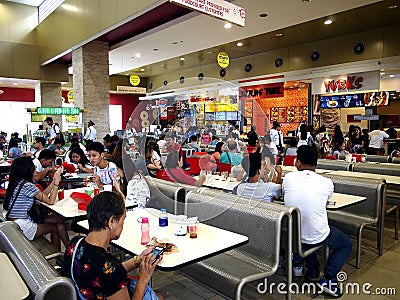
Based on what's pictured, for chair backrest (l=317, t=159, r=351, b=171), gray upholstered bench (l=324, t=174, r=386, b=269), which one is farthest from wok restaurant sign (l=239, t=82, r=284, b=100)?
gray upholstered bench (l=324, t=174, r=386, b=269)

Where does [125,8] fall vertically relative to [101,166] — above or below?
above

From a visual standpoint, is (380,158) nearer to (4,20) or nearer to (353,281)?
(353,281)

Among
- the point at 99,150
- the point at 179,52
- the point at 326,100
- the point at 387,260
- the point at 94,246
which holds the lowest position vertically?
the point at 387,260

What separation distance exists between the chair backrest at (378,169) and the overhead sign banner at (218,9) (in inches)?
110

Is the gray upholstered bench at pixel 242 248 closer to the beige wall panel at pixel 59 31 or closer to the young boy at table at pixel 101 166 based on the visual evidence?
the young boy at table at pixel 101 166

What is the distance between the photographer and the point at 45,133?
9.38 metres

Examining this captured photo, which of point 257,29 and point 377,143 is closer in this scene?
point 257,29

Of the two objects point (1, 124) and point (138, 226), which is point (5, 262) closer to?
point (138, 226)

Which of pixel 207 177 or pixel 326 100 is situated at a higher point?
pixel 326 100

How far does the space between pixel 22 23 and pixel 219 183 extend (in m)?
12.1

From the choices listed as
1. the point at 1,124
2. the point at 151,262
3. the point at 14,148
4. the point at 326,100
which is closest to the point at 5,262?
the point at 151,262

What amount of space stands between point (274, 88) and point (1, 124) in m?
13.4

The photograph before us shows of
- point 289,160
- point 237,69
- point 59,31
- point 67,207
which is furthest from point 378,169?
point 59,31

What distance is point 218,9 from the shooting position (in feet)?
15.2
